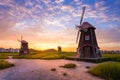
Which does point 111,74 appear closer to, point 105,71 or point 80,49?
point 105,71

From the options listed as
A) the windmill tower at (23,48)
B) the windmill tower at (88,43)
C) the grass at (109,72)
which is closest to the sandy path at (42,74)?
the grass at (109,72)

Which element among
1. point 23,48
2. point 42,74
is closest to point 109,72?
point 42,74

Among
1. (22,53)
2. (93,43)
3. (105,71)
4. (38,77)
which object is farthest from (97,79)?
(22,53)

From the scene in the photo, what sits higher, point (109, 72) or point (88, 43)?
point (88, 43)

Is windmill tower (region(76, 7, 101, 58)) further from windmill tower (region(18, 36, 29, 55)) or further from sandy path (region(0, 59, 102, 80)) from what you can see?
windmill tower (region(18, 36, 29, 55))

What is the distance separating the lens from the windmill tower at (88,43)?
31.5 m

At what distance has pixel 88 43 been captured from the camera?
1255 inches

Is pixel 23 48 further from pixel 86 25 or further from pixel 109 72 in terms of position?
pixel 109 72

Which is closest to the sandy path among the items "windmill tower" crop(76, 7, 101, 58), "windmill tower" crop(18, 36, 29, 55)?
"windmill tower" crop(76, 7, 101, 58)

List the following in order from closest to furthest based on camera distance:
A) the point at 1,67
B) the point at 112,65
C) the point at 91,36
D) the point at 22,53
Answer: the point at 112,65 → the point at 1,67 → the point at 91,36 → the point at 22,53

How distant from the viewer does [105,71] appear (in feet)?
45.4

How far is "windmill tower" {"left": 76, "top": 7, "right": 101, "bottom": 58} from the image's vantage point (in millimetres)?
31453

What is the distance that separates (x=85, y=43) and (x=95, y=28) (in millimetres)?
3716

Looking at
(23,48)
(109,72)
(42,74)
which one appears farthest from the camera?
(23,48)
